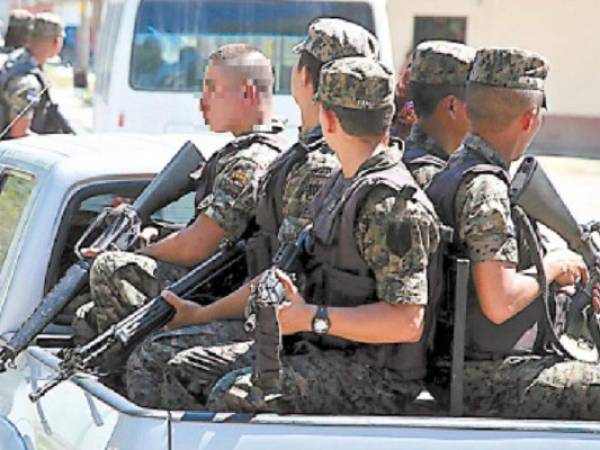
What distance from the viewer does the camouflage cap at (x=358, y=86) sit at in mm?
3127

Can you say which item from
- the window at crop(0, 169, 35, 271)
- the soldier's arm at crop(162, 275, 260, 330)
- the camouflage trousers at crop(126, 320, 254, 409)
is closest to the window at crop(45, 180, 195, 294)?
the window at crop(0, 169, 35, 271)

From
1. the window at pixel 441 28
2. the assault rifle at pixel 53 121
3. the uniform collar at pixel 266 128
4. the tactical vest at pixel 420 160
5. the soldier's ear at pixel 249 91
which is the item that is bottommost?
the window at pixel 441 28

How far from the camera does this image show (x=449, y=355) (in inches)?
133

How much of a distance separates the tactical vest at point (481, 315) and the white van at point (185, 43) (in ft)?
22.3

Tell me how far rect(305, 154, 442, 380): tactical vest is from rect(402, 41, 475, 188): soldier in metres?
0.42

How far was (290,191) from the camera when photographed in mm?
3504

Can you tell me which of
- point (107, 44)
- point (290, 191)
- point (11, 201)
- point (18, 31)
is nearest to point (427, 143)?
point (290, 191)

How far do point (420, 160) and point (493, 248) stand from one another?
55 cm

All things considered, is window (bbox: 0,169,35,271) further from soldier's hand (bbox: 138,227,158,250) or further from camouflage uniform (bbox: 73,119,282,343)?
camouflage uniform (bbox: 73,119,282,343)

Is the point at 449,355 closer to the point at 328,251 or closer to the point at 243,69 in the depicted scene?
the point at 328,251

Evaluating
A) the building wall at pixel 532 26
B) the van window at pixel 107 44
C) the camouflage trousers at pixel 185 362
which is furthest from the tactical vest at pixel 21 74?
the building wall at pixel 532 26

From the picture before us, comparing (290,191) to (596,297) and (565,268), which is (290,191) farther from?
(596,297)

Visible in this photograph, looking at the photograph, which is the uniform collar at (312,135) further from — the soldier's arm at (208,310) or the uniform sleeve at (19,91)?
the uniform sleeve at (19,91)

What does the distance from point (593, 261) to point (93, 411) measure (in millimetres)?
1323
